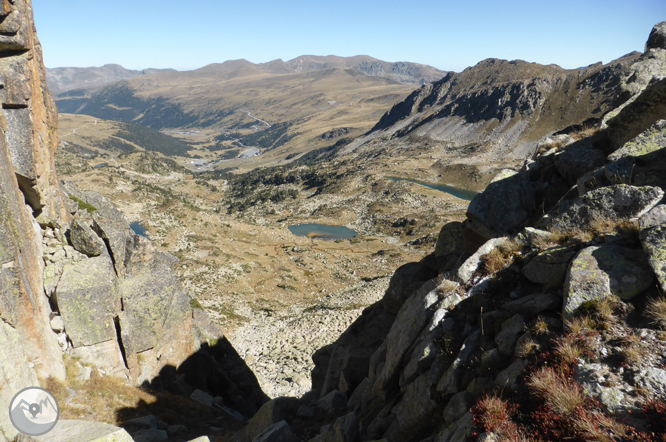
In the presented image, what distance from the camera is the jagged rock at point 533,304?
8.70 m

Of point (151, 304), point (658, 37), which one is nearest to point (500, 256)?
point (151, 304)

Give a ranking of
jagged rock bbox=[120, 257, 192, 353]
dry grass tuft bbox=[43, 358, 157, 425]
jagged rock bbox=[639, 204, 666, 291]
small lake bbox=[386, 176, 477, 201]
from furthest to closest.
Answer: small lake bbox=[386, 176, 477, 201] → jagged rock bbox=[120, 257, 192, 353] → dry grass tuft bbox=[43, 358, 157, 425] → jagged rock bbox=[639, 204, 666, 291]

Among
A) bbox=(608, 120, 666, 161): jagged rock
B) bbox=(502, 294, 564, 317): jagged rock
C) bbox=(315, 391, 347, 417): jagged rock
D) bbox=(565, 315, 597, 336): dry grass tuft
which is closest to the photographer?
bbox=(565, 315, 597, 336): dry grass tuft

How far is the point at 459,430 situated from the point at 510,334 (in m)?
2.69

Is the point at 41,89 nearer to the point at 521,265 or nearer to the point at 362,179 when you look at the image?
the point at 521,265

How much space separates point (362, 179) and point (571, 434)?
13410 centimetres

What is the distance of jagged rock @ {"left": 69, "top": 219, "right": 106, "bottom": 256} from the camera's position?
61.6ft

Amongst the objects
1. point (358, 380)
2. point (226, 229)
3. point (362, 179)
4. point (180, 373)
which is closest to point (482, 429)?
point (358, 380)

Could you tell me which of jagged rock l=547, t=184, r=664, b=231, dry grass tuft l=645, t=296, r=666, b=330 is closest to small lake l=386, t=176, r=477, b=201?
jagged rock l=547, t=184, r=664, b=231

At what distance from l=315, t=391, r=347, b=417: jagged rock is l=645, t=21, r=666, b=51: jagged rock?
31.4m

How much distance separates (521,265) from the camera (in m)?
10.9

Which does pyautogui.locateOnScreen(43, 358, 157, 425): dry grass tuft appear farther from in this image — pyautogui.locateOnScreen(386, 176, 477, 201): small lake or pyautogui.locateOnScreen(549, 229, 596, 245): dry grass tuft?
pyautogui.locateOnScreen(386, 176, 477, 201): small lake

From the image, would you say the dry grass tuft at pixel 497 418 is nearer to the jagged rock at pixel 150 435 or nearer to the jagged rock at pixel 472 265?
the jagged rock at pixel 472 265

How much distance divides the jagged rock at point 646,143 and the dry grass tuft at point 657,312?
7.41 metres
